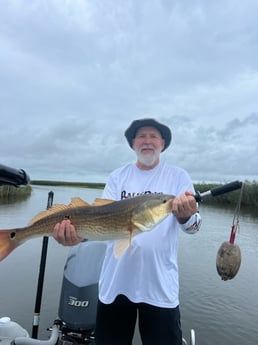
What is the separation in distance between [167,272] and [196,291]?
7461 millimetres

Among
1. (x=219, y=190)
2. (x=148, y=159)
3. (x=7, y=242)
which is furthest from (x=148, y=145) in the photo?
(x=7, y=242)

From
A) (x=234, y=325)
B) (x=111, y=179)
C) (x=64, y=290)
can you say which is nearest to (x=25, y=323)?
(x=64, y=290)

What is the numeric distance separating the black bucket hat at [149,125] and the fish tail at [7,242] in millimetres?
1552

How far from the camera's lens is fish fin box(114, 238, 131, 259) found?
10.6 ft

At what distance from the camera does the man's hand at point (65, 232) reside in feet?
10.8

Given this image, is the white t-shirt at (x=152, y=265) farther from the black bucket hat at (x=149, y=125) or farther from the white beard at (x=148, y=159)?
the black bucket hat at (x=149, y=125)

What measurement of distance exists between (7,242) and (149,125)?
1738 millimetres

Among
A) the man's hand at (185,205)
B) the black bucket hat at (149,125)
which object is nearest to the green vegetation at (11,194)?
the black bucket hat at (149,125)

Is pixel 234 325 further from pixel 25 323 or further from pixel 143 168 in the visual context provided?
pixel 143 168

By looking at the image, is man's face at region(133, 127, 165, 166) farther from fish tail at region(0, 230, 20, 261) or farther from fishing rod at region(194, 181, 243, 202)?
fish tail at region(0, 230, 20, 261)

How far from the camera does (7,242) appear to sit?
326cm

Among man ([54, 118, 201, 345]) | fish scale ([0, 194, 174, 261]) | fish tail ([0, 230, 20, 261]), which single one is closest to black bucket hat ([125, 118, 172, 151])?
man ([54, 118, 201, 345])

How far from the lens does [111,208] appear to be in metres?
3.32

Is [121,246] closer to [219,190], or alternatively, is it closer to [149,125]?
[219,190]
